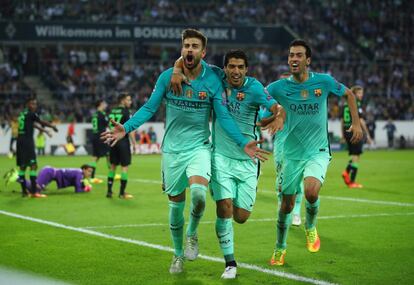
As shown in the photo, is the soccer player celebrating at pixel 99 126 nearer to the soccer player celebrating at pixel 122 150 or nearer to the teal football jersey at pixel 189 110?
the soccer player celebrating at pixel 122 150

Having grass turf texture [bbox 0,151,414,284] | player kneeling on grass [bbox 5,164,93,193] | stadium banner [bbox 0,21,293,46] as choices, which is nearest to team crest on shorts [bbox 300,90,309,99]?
grass turf texture [bbox 0,151,414,284]

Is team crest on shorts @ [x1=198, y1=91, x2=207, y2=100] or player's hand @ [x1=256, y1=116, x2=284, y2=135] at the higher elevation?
team crest on shorts @ [x1=198, y1=91, x2=207, y2=100]

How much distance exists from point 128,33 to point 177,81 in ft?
125

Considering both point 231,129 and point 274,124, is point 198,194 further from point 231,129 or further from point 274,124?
point 274,124

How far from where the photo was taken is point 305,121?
1021cm

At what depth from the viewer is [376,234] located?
40.4 ft

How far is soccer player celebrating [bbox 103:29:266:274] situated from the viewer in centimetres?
870

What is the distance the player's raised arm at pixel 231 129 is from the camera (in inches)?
335

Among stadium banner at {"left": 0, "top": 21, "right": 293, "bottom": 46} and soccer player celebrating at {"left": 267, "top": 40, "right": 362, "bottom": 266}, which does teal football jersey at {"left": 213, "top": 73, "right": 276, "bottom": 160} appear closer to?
soccer player celebrating at {"left": 267, "top": 40, "right": 362, "bottom": 266}

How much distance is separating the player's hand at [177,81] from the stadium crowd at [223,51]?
115 ft

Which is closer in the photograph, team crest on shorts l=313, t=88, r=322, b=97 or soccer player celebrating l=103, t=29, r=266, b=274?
soccer player celebrating l=103, t=29, r=266, b=274

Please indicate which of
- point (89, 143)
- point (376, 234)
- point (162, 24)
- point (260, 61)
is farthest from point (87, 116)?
point (376, 234)

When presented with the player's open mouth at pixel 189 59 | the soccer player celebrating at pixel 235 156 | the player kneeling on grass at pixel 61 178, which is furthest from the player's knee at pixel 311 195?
the player kneeling on grass at pixel 61 178

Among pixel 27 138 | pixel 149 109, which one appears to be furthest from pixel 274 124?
pixel 27 138
